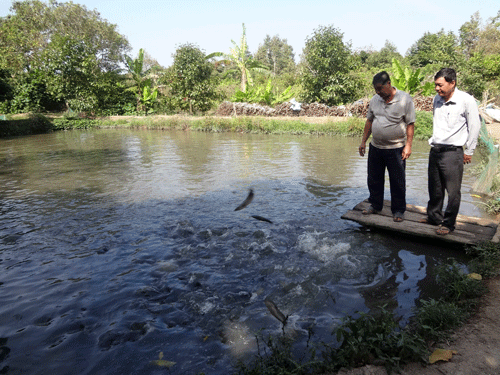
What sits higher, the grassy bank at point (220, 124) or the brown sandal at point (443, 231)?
the grassy bank at point (220, 124)

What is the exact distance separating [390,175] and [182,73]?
2424 centimetres

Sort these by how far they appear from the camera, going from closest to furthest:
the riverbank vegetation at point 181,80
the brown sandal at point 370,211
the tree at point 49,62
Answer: the brown sandal at point 370,211, the riverbank vegetation at point 181,80, the tree at point 49,62

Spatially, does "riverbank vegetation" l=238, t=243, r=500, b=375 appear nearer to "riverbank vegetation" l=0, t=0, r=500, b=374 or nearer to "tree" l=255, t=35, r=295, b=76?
"riverbank vegetation" l=0, t=0, r=500, b=374

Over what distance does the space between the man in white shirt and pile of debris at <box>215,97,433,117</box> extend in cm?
1587

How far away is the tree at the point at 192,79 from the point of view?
2616cm

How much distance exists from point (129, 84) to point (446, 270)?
32.6 meters

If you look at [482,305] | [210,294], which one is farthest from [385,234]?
[210,294]

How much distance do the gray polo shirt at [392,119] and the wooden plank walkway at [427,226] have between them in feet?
3.41

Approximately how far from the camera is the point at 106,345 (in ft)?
9.95

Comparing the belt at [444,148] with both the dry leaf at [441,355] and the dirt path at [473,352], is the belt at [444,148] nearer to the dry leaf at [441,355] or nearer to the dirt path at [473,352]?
the dirt path at [473,352]

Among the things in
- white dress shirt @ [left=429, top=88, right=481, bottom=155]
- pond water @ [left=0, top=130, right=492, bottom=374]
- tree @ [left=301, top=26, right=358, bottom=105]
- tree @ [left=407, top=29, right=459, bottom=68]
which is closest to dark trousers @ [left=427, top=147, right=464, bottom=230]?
white dress shirt @ [left=429, top=88, right=481, bottom=155]

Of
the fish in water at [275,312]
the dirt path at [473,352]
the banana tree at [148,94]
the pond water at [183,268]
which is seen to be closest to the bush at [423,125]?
the pond water at [183,268]

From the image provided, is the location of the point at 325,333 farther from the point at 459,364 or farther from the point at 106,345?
the point at 106,345

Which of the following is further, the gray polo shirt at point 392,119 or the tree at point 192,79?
the tree at point 192,79
